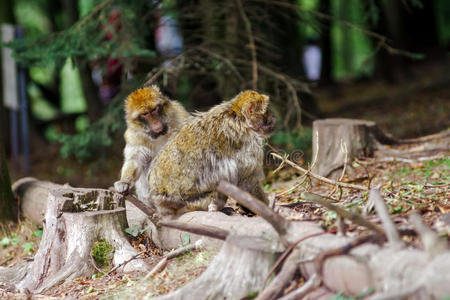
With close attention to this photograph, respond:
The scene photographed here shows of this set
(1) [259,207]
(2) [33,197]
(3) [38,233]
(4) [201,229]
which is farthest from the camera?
(2) [33,197]

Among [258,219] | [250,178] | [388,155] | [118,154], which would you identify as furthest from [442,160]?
[118,154]

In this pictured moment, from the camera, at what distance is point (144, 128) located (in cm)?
621

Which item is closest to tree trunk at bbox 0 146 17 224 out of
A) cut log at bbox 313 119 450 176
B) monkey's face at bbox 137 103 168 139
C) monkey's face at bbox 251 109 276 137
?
monkey's face at bbox 137 103 168 139

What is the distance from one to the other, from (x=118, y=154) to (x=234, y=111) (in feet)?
20.9

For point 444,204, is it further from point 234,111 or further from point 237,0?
point 237,0

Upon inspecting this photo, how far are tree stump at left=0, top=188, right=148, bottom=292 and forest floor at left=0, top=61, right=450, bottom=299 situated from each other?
163 mm

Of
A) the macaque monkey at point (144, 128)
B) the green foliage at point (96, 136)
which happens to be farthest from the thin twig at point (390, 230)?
the green foliage at point (96, 136)

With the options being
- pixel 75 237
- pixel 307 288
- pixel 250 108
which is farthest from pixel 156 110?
pixel 307 288

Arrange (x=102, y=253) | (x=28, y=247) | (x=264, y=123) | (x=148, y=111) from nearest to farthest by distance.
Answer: (x=102, y=253) → (x=264, y=123) → (x=148, y=111) → (x=28, y=247)

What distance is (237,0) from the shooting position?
859 centimetres

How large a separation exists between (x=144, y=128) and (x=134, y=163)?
419 mm

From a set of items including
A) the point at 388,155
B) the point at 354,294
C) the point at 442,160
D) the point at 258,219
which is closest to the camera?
the point at 354,294

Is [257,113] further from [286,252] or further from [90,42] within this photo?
[90,42]

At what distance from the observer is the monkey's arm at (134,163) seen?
6.09 meters
